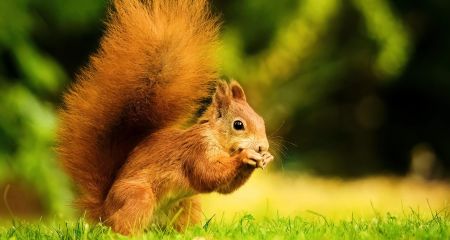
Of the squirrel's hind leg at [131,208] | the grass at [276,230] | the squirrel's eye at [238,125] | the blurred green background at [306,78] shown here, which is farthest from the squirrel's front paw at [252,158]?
the blurred green background at [306,78]

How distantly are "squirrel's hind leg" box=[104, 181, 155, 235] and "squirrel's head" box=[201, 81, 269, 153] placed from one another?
0.34 m

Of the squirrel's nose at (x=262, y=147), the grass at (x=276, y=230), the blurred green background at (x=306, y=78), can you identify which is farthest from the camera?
the blurred green background at (x=306, y=78)

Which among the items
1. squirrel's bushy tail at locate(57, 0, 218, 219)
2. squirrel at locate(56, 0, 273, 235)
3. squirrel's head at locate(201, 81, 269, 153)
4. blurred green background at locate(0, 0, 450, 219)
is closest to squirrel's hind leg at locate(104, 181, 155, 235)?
squirrel at locate(56, 0, 273, 235)

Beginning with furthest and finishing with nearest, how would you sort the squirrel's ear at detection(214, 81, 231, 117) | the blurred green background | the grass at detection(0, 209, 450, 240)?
the blurred green background, the squirrel's ear at detection(214, 81, 231, 117), the grass at detection(0, 209, 450, 240)

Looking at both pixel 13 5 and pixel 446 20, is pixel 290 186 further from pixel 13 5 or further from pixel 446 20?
pixel 446 20

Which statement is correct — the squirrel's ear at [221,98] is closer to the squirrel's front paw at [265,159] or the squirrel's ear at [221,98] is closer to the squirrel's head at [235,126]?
the squirrel's head at [235,126]

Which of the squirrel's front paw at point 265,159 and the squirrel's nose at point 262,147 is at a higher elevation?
the squirrel's nose at point 262,147

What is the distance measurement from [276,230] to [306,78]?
20.0ft

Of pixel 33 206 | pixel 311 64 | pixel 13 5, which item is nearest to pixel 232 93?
pixel 13 5

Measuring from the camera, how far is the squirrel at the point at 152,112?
3512 mm

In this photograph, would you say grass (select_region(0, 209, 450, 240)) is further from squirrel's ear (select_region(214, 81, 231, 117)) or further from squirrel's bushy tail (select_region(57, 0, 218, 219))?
squirrel's ear (select_region(214, 81, 231, 117))

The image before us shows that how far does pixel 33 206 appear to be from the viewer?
308 inches

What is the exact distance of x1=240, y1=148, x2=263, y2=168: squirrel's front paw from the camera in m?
3.37

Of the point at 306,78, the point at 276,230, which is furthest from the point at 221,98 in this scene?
the point at 306,78
